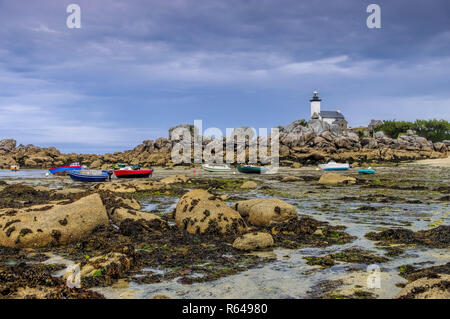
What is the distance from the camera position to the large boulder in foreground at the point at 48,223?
11.9 metres

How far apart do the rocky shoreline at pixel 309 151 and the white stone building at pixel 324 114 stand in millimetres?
17721

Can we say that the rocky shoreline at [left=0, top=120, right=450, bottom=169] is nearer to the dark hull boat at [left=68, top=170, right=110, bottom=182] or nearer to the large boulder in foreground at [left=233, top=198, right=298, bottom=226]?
the dark hull boat at [left=68, top=170, right=110, bottom=182]

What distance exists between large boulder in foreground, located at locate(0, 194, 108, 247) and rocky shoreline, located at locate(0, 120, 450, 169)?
192 feet

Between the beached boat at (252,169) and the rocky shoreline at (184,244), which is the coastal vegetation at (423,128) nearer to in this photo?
the beached boat at (252,169)

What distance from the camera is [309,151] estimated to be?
80.6 m

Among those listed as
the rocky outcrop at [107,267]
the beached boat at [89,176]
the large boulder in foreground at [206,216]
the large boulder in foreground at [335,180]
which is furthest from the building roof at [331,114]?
the rocky outcrop at [107,267]

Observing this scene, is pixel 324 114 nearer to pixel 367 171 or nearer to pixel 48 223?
pixel 367 171

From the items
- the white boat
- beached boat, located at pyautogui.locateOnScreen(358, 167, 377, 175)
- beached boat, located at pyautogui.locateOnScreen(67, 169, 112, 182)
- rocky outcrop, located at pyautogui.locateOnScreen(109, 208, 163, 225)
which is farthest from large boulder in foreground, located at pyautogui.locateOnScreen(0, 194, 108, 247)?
the white boat

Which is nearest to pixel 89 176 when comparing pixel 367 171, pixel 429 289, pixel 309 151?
pixel 367 171

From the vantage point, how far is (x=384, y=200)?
2225 centimetres

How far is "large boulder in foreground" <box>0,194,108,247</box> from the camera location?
1193 cm

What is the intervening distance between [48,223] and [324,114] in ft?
397
